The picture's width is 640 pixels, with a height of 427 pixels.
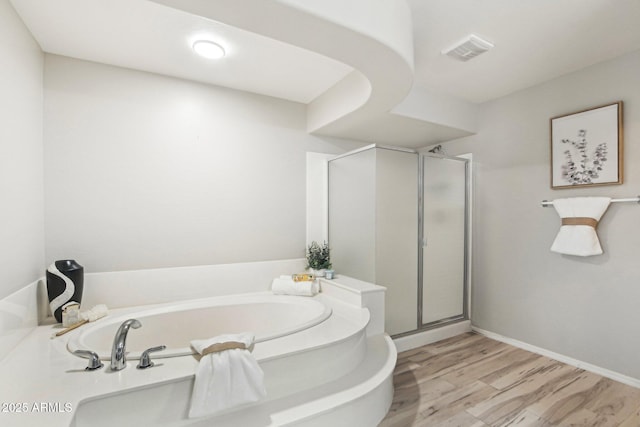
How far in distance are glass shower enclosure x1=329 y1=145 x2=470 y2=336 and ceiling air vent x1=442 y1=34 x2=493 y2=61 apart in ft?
2.85

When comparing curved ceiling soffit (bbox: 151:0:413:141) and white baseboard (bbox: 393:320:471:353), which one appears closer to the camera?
curved ceiling soffit (bbox: 151:0:413:141)

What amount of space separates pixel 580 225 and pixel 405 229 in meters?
1.33

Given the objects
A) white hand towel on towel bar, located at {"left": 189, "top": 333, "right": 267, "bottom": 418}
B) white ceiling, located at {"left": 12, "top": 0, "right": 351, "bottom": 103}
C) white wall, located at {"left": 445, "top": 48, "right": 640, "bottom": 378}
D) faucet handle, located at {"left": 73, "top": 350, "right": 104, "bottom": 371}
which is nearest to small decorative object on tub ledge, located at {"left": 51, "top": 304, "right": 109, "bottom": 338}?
faucet handle, located at {"left": 73, "top": 350, "right": 104, "bottom": 371}

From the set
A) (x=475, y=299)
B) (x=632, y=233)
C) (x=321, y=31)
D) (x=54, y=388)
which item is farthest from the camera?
(x=475, y=299)

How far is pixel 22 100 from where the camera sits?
1.78 metres

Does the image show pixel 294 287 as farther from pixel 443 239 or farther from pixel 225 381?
pixel 443 239

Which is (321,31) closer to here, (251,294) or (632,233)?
(251,294)

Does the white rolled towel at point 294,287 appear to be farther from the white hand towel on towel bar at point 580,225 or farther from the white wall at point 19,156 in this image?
the white hand towel on towel bar at point 580,225

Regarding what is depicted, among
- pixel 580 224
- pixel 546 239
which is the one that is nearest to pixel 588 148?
pixel 580 224

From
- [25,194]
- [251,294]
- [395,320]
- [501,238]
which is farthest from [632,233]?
[25,194]

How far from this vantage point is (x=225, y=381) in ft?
4.50

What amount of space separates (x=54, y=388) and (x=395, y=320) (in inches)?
94.8

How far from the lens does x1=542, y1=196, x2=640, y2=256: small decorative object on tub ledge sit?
2.27 m

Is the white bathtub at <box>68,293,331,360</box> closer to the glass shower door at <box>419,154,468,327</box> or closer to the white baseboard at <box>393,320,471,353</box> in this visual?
the white baseboard at <box>393,320,471,353</box>
